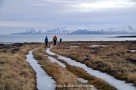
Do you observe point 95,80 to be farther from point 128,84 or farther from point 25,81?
point 25,81

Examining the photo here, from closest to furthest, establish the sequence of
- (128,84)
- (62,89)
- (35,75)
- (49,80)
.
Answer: (62,89) → (128,84) → (49,80) → (35,75)

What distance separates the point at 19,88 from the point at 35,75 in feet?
26.5

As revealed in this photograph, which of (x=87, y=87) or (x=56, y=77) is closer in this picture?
(x=87, y=87)

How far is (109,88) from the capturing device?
75.9ft

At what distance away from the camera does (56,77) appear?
27.6 meters

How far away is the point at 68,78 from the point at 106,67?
31.7 ft

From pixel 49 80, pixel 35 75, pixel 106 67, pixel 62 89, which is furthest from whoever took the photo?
pixel 106 67

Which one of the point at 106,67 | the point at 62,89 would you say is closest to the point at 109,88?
the point at 62,89

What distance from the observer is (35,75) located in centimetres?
3036

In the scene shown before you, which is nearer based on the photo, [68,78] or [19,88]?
[19,88]

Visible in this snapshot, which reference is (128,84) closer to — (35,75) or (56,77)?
(56,77)

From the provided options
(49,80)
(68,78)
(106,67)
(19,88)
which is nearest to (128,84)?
(68,78)

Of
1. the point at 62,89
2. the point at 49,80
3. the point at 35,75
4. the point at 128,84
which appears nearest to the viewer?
the point at 62,89

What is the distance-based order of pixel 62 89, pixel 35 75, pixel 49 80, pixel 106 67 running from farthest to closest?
pixel 106 67
pixel 35 75
pixel 49 80
pixel 62 89
